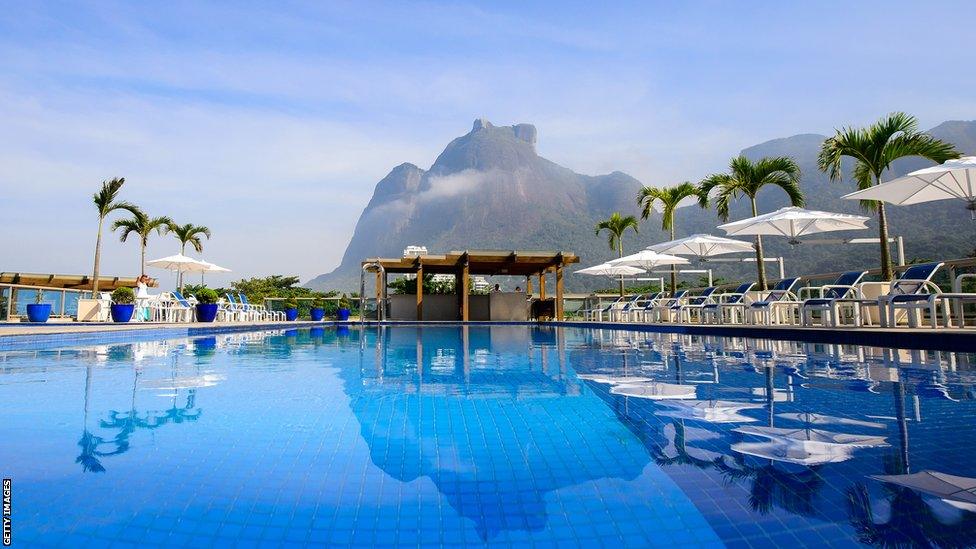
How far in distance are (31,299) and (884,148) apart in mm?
20881

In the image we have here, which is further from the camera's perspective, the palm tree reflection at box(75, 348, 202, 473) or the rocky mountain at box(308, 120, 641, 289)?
the rocky mountain at box(308, 120, 641, 289)

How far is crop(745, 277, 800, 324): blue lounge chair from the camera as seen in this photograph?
33.4ft

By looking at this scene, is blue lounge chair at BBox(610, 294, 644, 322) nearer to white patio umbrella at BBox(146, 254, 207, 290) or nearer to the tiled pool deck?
the tiled pool deck

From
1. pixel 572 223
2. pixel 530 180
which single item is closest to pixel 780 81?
pixel 572 223

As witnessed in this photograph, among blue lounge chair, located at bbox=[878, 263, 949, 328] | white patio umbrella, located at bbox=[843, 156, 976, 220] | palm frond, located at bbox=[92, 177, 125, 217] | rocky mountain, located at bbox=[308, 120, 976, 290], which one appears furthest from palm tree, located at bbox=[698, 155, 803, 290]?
rocky mountain, located at bbox=[308, 120, 976, 290]

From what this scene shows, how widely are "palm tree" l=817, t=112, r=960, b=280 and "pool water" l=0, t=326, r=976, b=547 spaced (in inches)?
240

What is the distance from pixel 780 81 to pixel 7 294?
71.7 ft

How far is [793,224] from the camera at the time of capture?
1141 cm

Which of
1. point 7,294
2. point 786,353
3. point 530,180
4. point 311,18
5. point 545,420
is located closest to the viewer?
point 545,420

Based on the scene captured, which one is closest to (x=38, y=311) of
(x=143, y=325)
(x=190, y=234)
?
(x=143, y=325)

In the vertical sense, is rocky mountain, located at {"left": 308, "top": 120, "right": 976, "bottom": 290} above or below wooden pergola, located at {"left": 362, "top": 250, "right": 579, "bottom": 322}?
above

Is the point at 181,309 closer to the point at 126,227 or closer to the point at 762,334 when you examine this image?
the point at 126,227

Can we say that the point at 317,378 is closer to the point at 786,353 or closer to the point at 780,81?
the point at 786,353

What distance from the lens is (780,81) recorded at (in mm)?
15445
